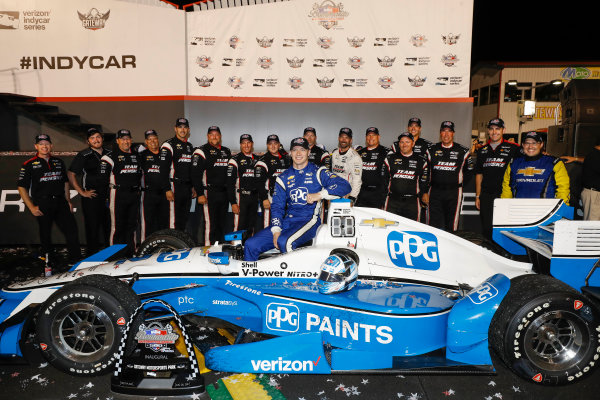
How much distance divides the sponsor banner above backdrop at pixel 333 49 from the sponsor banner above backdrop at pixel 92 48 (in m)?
0.63

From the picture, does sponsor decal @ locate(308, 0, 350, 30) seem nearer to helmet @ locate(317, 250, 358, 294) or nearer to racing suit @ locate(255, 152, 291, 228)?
racing suit @ locate(255, 152, 291, 228)

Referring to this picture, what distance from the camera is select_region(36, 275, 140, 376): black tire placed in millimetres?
3406

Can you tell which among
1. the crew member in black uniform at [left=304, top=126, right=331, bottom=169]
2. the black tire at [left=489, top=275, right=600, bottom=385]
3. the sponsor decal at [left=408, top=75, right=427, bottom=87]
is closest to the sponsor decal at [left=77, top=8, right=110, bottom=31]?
the crew member in black uniform at [left=304, top=126, right=331, bottom=169]

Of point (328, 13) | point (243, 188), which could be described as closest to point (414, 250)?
point (243, 188)

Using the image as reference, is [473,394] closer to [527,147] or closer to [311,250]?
[311,250]

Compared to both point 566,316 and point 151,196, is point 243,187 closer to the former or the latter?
point 151,196

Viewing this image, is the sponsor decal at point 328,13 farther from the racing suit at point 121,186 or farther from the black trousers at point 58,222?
the black trousers at point 58,222

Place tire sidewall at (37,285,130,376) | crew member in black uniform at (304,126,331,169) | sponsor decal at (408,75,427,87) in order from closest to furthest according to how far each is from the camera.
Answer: tire sidewall at (37,285,130,376)
crew member in black uniform at (304,126,331,169)
sponsor decal at (408,75,427,87)

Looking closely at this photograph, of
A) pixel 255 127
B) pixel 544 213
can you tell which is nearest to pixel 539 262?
pixel 544 213

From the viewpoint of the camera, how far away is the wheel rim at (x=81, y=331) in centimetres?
343

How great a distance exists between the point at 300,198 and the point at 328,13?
699cm

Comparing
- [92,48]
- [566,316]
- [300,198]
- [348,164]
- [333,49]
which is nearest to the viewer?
[566,316]

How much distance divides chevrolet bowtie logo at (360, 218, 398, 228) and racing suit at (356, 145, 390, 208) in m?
3.24

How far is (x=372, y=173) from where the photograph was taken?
718 centimetres
